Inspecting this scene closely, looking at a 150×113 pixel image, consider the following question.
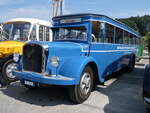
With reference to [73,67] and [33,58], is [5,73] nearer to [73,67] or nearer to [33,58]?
[33,58]

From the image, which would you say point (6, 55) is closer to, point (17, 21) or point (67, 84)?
point (17, 21)

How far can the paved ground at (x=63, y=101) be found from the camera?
4445 millimetres

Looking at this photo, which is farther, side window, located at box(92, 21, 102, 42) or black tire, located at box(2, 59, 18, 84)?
black tire, located at box(2, 59, 18, 84)

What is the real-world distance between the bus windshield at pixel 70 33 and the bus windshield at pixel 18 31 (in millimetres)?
1886

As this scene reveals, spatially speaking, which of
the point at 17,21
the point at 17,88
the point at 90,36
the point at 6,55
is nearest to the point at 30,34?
the point at 17,21

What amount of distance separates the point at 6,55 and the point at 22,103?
8.19 ft

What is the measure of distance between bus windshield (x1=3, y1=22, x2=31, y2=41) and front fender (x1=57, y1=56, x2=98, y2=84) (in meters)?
3.53

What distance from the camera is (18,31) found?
7703mm

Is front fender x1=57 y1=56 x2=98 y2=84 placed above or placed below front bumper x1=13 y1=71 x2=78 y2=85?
above

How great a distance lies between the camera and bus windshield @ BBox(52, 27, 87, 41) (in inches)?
219

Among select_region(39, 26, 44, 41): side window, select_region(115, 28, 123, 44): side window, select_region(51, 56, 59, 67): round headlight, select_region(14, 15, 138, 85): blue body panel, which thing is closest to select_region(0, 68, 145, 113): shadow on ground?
select_region(14, 15, 138, 85): blue body panel

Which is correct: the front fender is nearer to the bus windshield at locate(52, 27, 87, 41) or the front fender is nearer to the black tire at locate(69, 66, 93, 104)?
the black tire at locate(69, 66, 93, 104)

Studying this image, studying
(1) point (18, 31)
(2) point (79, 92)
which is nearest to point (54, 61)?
(2) point (79, 92)

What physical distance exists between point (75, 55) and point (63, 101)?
4.24 ft
